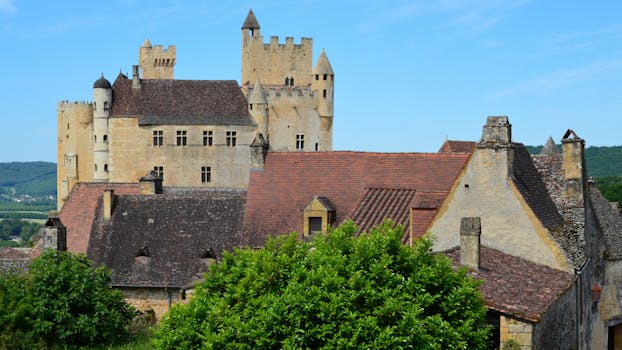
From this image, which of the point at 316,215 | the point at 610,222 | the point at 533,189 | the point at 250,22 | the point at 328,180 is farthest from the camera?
the point at 250,22

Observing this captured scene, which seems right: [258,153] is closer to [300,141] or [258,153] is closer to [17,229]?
[300,141]

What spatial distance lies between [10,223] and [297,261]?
18685 cm

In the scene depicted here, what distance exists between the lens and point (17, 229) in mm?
191750

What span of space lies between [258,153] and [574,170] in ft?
42.8

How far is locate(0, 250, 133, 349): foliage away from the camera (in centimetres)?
2548

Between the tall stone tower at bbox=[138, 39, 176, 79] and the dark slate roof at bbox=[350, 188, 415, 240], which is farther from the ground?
the tall stone tower at bbox=[138, 39, 176, 79]

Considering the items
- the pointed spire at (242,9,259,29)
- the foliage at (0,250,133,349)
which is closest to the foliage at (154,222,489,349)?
the foliage at (0,250,133,349)

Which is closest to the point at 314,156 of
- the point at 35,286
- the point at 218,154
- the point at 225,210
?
the point at 225,210

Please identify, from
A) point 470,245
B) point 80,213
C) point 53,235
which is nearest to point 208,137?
point 80,213

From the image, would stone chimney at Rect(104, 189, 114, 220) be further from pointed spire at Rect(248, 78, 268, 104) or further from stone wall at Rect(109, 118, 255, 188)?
pointed spire at Rect(248, 78, 268, 104)

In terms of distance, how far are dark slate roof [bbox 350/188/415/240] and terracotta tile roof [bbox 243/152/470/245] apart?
389 millimetres

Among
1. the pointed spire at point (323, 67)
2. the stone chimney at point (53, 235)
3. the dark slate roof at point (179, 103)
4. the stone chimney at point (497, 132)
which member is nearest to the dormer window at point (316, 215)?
the stone chimney at point (497, 132)

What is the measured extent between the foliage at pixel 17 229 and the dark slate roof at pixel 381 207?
491 ft

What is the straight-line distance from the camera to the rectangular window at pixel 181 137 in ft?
248
